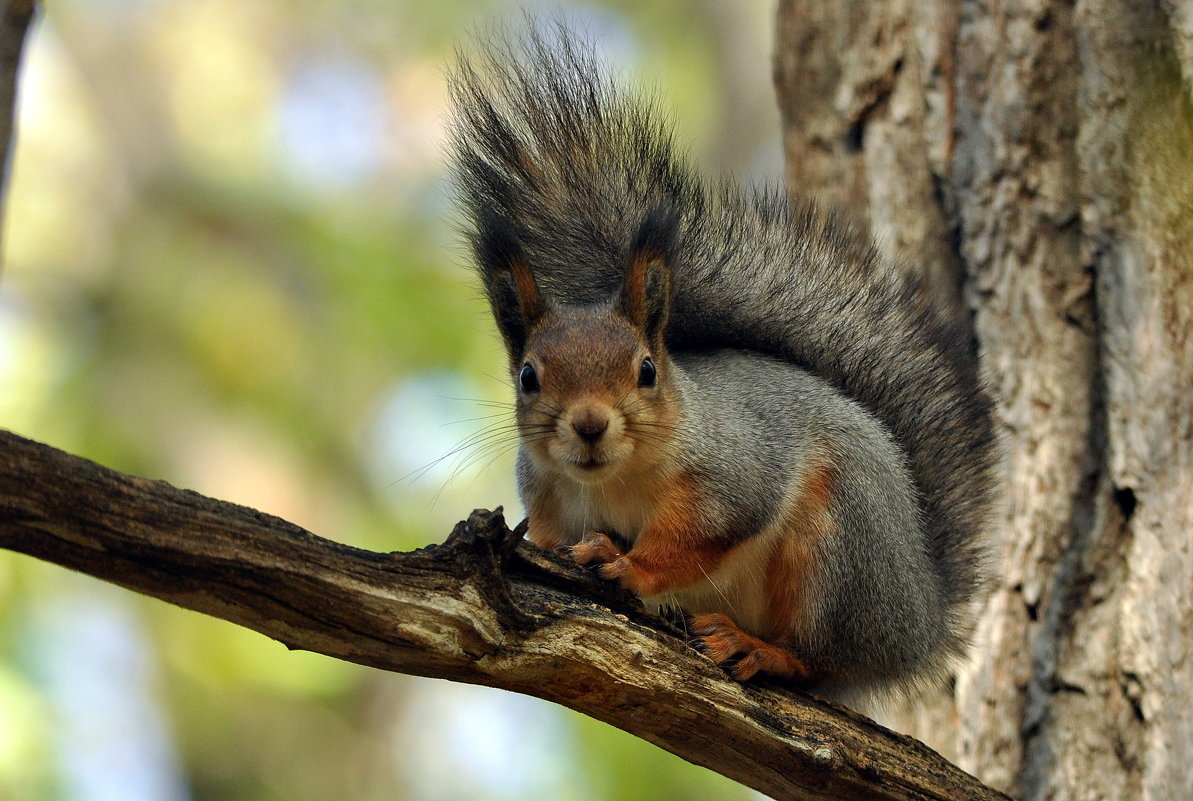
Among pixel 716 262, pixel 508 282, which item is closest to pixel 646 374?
pixel 508 282

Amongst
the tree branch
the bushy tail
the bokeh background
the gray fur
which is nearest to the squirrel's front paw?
the tree branch

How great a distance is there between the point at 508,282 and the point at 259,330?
17.3 feet

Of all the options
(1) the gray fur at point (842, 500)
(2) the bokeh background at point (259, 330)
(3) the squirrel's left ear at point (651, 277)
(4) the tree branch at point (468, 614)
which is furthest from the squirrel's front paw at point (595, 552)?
(2) the bokeh background at point (259, 330)

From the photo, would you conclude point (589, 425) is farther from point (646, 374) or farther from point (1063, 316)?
point (1063, 316)

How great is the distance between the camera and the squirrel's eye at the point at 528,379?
7.84 feet

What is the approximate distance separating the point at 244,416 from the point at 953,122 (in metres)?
5.31

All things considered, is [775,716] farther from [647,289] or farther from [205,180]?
[205,180]

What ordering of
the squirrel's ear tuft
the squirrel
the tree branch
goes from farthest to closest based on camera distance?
the squirrel's ear tuft, the squirrel, the tree branch

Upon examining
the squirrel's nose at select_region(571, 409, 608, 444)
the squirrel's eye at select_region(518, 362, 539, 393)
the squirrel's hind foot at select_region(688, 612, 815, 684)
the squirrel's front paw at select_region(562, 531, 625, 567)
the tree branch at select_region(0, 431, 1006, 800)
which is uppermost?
the squirrel's eye at select_region(518, 362, 539, 393)

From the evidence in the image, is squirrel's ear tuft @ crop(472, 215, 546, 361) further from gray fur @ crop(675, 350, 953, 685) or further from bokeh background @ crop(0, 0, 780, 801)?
bokeh background @ crop(0, 0, 780, 801)

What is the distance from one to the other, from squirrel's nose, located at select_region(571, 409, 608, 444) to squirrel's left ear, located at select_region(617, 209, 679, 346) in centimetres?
33

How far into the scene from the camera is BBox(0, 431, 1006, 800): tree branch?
1.45 m

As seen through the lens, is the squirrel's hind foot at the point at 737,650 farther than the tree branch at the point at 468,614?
Yes

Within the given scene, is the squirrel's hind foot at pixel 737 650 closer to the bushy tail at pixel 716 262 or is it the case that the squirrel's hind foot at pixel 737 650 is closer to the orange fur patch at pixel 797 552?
the orange fur patch at pixel 797 552
